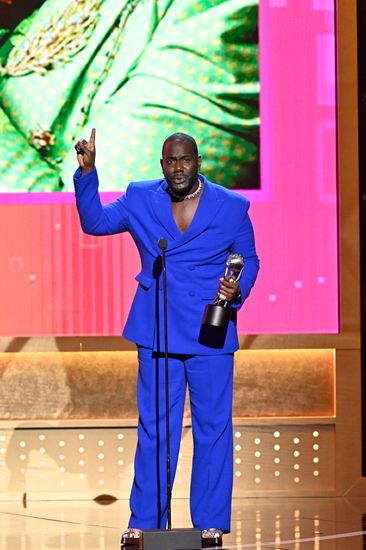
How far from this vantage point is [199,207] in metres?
4.46

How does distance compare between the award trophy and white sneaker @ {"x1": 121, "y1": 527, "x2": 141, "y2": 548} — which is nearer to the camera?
the award trophy

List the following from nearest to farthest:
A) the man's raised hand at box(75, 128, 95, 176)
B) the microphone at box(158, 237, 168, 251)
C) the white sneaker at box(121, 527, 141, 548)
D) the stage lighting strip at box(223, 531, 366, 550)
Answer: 1. the microphone at box(158, 237, 168, 251)
2. the man's raised hand at box(75, 128, 95, 176)
3. the white sneaker at box(121, 527, 141, 548)
4. the stage lighting strip at box(223, 531, 366, 550)

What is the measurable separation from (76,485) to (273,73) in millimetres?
2118

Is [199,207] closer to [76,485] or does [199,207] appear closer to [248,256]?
[248,256]

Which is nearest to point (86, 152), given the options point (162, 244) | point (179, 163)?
point (179, 163)

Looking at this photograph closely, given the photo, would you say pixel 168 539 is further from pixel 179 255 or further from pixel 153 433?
pixel 179 255

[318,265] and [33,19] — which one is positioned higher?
[33,19]

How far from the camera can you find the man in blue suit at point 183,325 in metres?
4.41

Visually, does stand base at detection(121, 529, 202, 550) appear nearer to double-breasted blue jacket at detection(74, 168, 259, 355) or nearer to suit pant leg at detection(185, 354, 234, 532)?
suit pant leg at detection(185, 354, 234, 532)

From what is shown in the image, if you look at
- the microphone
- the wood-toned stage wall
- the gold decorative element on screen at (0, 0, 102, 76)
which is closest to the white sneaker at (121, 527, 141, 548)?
the microphone

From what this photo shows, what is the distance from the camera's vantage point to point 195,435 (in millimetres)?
4516

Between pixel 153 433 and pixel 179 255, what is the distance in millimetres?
632

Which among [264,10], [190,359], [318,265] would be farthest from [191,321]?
[264,10]

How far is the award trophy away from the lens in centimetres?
425
